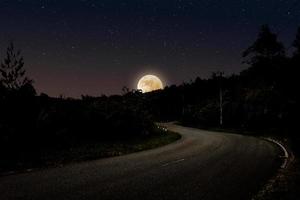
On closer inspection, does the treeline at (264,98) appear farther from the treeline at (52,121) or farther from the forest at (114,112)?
the treeline at (52,121)

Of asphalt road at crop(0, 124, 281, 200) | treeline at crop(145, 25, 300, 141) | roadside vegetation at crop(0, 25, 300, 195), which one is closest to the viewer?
asphalt road at crop(0, 124, 281, 200)

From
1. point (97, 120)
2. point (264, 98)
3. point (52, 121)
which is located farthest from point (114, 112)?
point (264, 98)

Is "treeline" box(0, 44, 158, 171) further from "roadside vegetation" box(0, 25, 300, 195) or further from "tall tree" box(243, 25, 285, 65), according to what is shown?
"tall tree" box(243, 25, 285, 65)

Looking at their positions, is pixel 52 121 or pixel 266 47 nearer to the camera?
pixel 52 121

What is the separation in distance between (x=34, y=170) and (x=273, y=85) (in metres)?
61.7

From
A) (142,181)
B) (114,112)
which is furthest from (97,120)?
(142,181)

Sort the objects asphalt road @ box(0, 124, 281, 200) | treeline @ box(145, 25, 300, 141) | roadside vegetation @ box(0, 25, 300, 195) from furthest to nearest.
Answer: treeline @ box(145, 25, 300, 141), roadside vegetation @ box(0, 25, 300, 195), asphalt road @ box(0, 124, 281, 200)

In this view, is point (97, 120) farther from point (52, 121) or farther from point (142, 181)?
point (142, 181)

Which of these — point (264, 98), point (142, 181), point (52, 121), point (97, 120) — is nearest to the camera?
point (142, 181)

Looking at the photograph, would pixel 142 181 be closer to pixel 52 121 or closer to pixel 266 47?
pixel 52 121

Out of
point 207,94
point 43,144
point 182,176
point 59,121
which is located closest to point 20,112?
point 43,144

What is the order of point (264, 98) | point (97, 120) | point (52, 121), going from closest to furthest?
point (52, 121)
point (97, 120)
point (264, 98)

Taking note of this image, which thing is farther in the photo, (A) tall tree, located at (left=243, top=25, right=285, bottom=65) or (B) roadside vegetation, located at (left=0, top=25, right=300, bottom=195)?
(A) tall tree, located at (left=243, top=25, right=285, bottom=65)

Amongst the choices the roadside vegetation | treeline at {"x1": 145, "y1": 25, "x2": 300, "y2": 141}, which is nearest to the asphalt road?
the roadside vegetation
